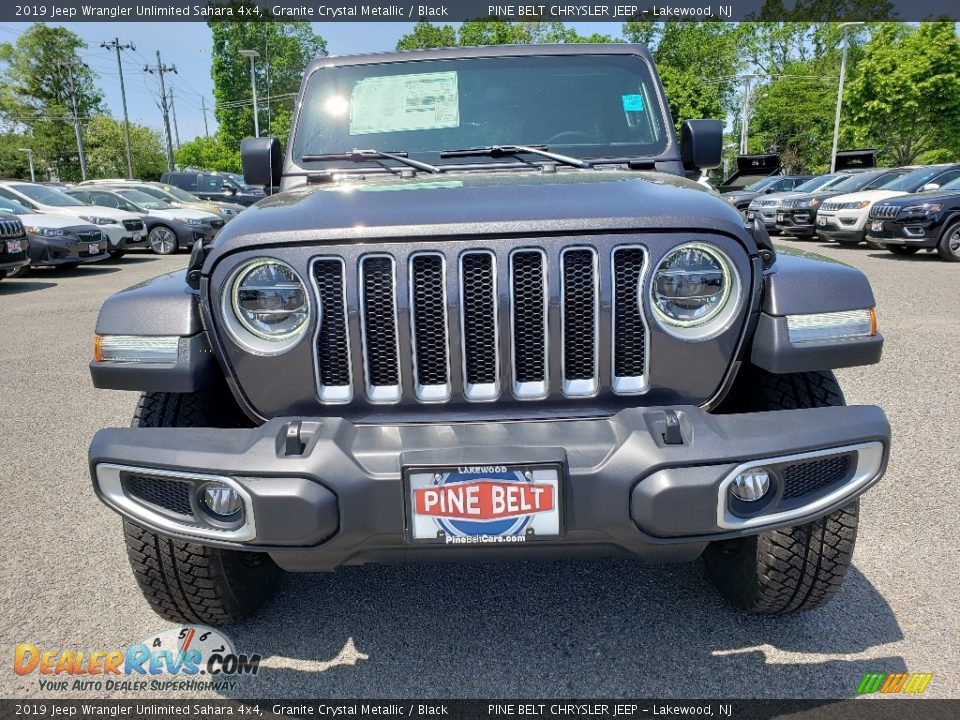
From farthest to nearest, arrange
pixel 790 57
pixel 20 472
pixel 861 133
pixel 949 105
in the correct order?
pixel 790 57, pixel 861 133, pixel 949 105, pixel 20 472

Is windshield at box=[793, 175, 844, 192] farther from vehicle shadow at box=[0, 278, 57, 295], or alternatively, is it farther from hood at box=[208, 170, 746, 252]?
hood at box=[208, 170, 746, 252]

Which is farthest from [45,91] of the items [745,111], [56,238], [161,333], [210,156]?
[161,333]

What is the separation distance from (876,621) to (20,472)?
158 inches

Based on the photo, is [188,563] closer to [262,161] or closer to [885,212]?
[262,161]

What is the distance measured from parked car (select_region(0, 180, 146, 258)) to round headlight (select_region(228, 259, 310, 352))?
13.6 metres

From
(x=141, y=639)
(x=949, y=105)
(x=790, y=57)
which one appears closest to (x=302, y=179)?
(x=141, y=639)

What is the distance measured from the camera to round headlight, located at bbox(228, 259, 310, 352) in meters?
2.02

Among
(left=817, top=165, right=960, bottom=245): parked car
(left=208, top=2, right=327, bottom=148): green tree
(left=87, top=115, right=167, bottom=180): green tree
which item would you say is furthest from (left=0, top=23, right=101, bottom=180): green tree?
(left=817, top=165, right=960, bottom=245): parked car

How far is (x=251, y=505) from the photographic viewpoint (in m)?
1.84

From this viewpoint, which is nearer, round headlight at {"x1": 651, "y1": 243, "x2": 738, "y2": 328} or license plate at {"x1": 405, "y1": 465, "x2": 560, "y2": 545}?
license plate at {"x1": 405, "y1": 465, "x2": 560, "y2": 545}

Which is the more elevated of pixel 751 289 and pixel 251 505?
pixel 751 289

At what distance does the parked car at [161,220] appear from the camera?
1667 centimetres

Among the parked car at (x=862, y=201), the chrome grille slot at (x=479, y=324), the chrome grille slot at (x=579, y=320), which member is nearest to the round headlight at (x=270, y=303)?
the chrome grille slot at (x=479, y=324)

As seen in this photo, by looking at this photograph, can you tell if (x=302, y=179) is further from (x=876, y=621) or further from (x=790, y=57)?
(x=790, y=57)
